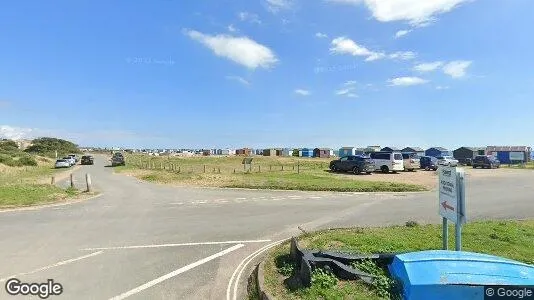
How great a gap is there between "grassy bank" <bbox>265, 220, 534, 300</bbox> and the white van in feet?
87.8

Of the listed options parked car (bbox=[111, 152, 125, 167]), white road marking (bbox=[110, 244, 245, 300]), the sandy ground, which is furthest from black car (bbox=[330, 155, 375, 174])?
parked car (bbox=[111, 152, 125, 167])

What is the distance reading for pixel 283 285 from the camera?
22.4 ft

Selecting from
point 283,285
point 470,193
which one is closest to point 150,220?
point 283,285

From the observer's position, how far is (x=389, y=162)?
3934 centimetres

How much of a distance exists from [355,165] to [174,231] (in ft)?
93.9

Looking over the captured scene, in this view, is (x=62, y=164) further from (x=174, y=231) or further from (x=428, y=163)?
(x=174, y=231)

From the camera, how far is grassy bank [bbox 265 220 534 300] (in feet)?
20.7

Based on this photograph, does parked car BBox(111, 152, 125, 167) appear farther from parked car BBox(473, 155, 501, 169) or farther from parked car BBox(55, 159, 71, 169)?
parked car BBox(473, 155, 501, 169)

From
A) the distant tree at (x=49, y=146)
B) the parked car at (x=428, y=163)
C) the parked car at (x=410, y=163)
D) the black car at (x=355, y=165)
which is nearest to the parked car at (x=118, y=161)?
the black car at (x=355, y=165)

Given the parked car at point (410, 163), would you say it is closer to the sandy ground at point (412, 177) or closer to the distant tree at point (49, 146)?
the sandy ground at point (412, 177)

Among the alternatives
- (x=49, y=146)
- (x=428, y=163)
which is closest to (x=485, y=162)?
(x=428, y=163)

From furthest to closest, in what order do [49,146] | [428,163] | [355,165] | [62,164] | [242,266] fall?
[49,146], [62,164], [428,163], [355,165], [242,266]

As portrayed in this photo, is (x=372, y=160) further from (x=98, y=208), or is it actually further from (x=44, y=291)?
(x=44, y=291)

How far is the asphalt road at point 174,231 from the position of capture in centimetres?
735
